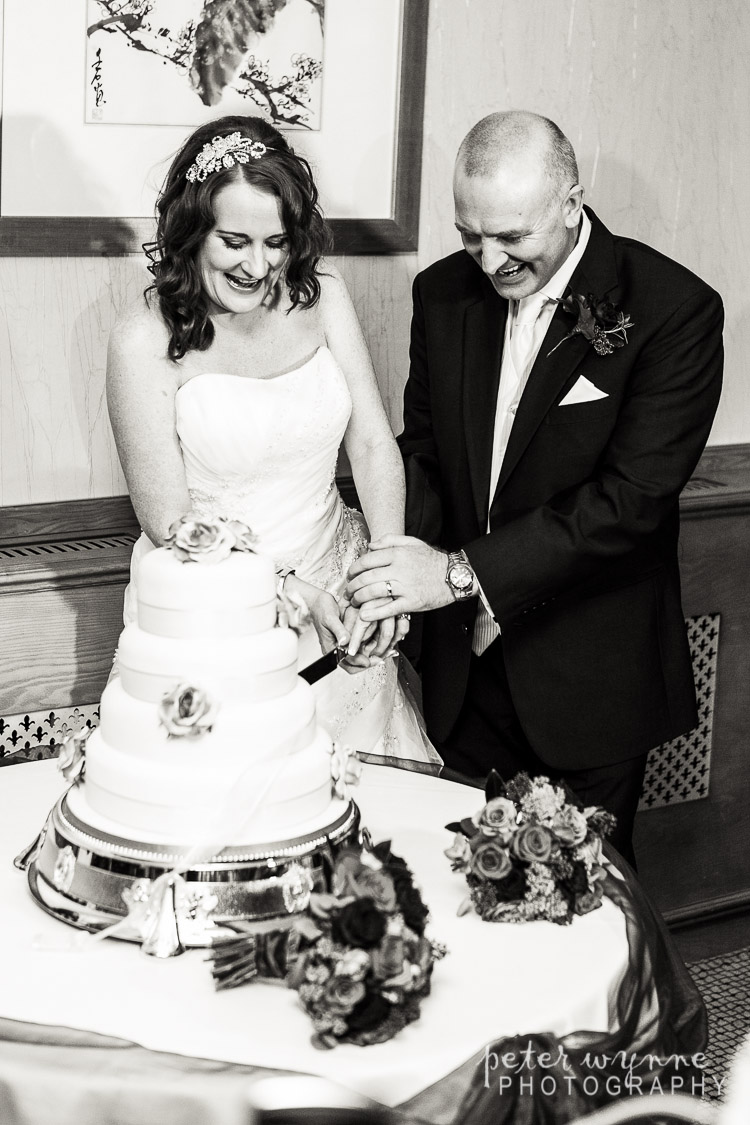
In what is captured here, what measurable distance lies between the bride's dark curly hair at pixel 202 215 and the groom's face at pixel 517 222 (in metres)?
0.35

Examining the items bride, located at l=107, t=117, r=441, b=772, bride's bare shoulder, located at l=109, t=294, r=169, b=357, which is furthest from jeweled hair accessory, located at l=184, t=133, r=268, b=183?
bride's bare shoulder, located at l=109, t=294, r=169, b=357

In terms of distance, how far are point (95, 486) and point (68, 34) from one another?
112 centimetres

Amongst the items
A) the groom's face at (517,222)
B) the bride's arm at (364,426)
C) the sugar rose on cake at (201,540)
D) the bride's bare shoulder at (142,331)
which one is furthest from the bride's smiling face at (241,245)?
the sugar rose on cake at (201,540)

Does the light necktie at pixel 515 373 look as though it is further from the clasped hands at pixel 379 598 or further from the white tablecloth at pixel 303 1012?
the white tablecloth at pixel 303 1012

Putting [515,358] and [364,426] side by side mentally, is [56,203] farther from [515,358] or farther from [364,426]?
[515,358]

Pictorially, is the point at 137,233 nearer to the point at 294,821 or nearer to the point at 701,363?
the point at 701,363

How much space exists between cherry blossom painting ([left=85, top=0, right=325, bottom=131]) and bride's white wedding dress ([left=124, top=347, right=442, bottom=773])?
754mm

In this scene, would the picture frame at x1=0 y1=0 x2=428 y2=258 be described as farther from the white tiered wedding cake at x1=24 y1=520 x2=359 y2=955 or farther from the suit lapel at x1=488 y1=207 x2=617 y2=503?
the white tiered wedding cake at x1=24 y1=520 x2=359 y2=955

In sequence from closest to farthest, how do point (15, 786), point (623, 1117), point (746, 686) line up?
point (623, 1117), point (15, 786), point (746, 686)

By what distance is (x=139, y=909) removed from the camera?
2078mm

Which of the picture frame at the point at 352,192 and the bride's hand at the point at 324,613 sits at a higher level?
the picture frame at the point at 352,192

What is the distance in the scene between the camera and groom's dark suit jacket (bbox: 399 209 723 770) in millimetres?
3238

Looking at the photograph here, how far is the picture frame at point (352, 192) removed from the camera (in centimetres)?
335

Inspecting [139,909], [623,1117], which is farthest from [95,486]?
[623,1117]
